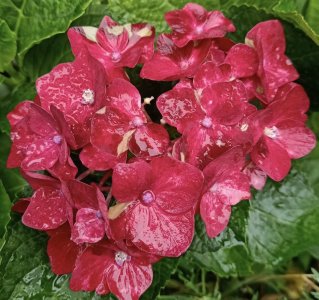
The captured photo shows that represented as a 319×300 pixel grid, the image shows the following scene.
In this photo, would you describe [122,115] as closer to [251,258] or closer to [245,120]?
[245,120]

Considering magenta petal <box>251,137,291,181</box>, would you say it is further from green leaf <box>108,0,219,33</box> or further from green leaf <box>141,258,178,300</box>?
green leaf <box>108,0,219,33</box>

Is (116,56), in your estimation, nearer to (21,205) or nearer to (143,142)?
(143,142)

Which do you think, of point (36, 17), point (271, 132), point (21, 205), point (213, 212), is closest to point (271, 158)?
point (271, 132)

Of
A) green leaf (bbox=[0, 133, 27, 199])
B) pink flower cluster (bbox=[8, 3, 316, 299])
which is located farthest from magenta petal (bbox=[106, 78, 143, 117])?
green leaf (bbox=[0, 133, 27, 199])

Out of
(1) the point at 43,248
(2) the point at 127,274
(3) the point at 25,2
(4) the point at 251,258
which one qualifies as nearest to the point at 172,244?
(2) the point at 127,274

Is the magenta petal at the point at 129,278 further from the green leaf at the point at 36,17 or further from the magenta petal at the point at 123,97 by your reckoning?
the green leaf at the point at 36,17

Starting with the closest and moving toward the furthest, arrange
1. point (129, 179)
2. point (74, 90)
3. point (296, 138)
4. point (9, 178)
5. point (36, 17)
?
point (129, 179), point (74, 90), point (296, 138), point (36, 17), point (9, 178)
